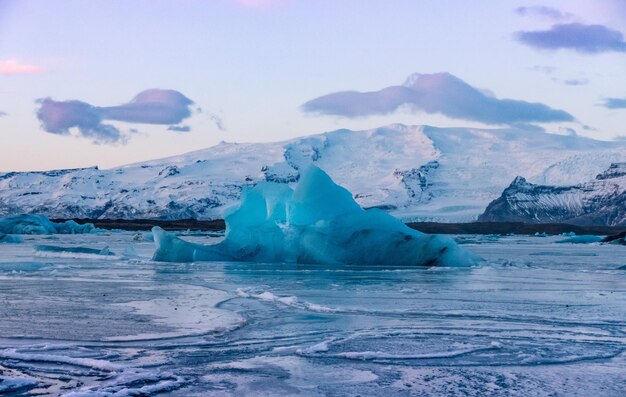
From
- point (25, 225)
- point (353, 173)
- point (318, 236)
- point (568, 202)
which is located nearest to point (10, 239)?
point (25, 225)

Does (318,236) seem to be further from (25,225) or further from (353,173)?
Result: (353,173)

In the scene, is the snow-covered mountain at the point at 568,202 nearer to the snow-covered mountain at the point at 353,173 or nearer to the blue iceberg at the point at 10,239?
the snow-covered mountain at the point at 353,173

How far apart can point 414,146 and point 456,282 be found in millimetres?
132678

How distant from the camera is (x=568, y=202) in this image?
103 metres

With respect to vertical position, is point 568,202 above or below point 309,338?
above

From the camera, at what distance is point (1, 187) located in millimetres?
166500

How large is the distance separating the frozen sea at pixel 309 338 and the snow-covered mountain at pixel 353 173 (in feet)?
258

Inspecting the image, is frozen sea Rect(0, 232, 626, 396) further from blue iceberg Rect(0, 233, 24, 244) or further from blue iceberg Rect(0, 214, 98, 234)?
blue iceberg Rect(0, 214, 98, 234)

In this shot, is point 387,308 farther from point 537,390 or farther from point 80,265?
point 80,265

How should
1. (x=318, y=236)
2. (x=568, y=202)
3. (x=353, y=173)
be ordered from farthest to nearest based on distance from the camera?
(x=353, y=173) < (x=568, y=202) < (x=318, y=236)

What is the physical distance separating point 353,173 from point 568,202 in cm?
4050

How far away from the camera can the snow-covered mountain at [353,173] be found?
11306 cm

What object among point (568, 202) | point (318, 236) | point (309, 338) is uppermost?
point (568, 202)

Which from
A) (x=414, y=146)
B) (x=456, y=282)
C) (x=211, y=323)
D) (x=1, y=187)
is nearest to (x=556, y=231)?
(x=414, y=146)
